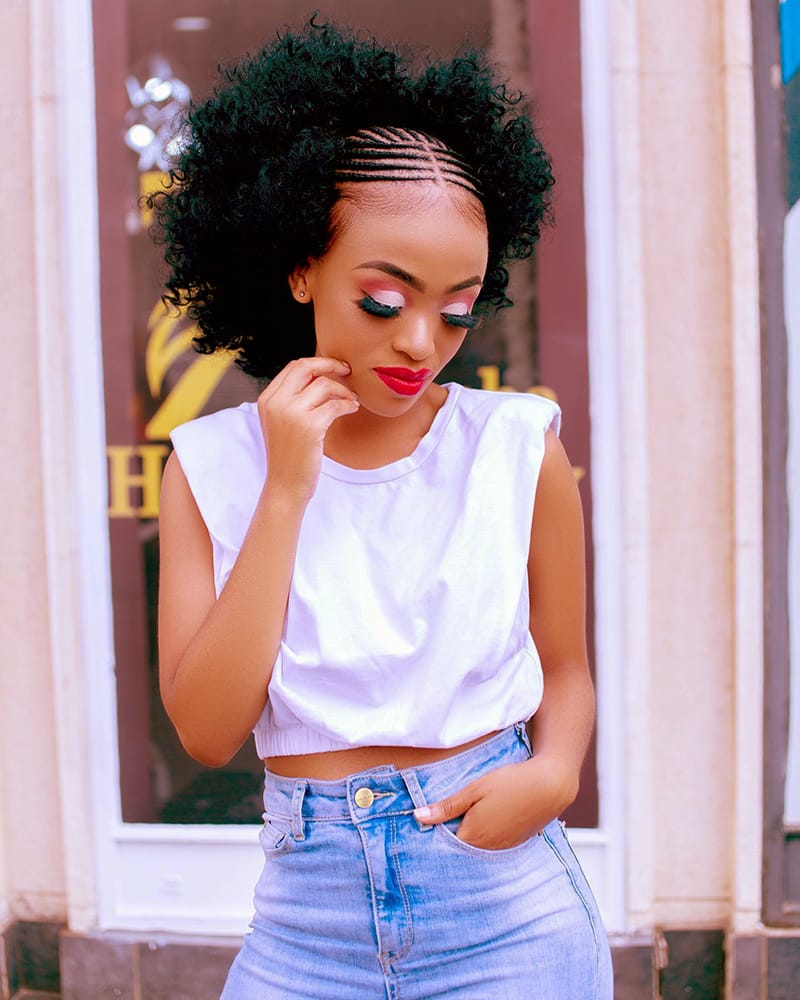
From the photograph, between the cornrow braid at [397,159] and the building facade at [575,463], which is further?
the building facade at [575,463]

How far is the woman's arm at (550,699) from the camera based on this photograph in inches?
48.6

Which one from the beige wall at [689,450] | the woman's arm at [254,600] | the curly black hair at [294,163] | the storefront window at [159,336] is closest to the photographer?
the woman's arm at [254,600]

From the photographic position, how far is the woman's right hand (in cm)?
119

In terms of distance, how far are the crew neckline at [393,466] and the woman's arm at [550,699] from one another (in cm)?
17

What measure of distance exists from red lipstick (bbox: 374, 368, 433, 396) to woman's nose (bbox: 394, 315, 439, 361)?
0.03 metres

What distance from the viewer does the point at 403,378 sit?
1.26m

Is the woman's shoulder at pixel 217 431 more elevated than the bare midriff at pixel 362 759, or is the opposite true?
the woman's shoulder at pixel 217 431

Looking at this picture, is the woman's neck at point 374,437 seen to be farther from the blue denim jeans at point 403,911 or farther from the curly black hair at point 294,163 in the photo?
the blue denim jeans at point 403,911

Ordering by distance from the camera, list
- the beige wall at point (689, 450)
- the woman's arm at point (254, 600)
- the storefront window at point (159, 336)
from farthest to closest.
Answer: the storefront window at point (159, 336) → the beige wall at point (689, 450) → the woman's arm at point (254, 600)

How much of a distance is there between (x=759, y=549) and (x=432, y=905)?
187cm

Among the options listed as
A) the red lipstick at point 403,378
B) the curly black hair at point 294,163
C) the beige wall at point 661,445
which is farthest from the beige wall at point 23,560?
the red lipstick at point 403,378

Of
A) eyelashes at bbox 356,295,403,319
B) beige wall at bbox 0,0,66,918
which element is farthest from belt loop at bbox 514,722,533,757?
beige wall at bbox 0,0,66,918

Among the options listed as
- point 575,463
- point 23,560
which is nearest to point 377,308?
point 575,463

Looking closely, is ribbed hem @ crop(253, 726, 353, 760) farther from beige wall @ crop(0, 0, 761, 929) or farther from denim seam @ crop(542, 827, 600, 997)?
beige wall @ crop(0, 0, 761, 929)
